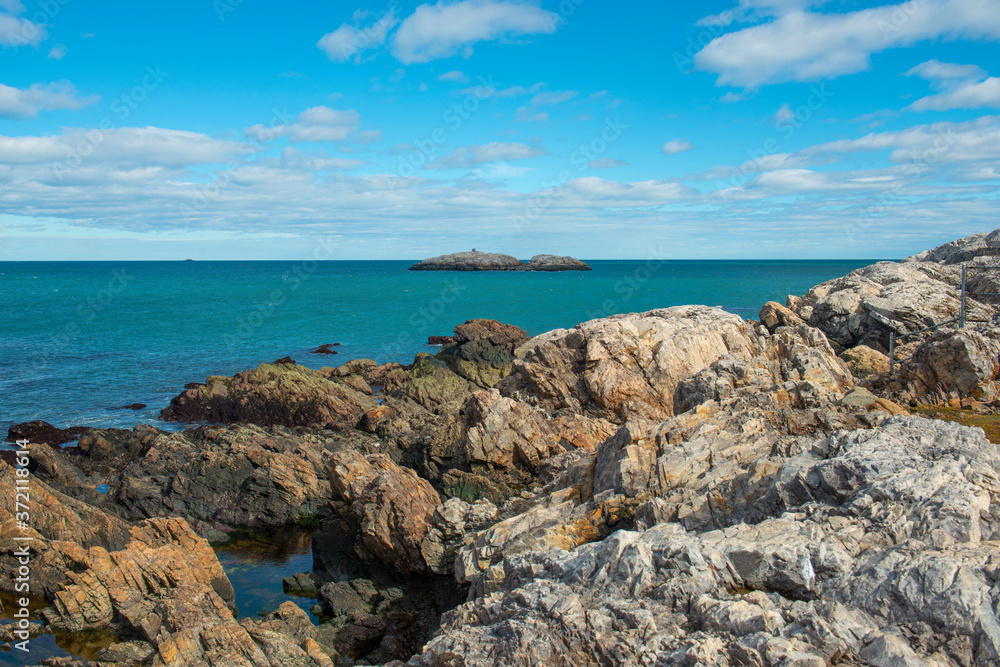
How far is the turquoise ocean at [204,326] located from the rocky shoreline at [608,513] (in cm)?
1182

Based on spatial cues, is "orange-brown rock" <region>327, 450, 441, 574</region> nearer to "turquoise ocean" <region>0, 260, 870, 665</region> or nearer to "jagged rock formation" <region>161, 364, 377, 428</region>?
"turquoise ocean" <region>0, 260, 870, 665</region>

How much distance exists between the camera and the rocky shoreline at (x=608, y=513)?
7.56 metres

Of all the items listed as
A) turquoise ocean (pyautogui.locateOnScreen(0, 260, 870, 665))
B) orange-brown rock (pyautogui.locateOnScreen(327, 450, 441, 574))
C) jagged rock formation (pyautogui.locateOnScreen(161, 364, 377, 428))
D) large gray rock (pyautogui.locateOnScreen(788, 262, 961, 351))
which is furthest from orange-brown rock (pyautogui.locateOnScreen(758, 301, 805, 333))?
turquoise ocean (pyautogui.locateOnScreen(0, 260, 870, 665))

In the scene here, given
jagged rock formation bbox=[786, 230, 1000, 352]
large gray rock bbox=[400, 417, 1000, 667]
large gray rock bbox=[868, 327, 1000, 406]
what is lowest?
large gray rock bbox=[400, 417, 1000, 667]

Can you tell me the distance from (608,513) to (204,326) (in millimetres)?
70320

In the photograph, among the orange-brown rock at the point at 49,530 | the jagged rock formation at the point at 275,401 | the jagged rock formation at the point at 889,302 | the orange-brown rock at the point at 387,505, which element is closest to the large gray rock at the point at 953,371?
the jagged rock formation at the point at 889,302

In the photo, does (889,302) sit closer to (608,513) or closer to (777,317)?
(777,317)

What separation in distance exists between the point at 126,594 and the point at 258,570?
4.30 meters

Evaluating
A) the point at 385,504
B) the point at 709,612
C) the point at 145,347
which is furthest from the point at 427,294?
the point at 709,612

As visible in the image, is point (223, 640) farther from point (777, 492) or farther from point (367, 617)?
point (777, 492)

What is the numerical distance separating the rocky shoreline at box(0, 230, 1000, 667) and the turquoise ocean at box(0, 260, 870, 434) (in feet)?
38.8

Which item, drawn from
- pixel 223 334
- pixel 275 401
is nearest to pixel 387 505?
pixel 275 401

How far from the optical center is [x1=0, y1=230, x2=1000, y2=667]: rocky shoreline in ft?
24.8

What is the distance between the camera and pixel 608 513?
12.0m
